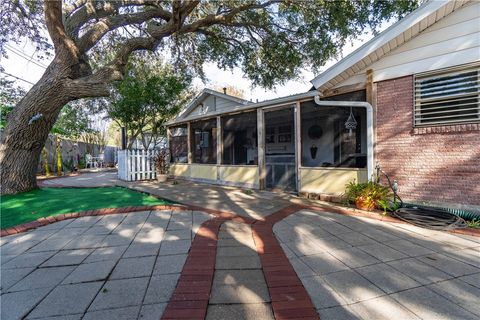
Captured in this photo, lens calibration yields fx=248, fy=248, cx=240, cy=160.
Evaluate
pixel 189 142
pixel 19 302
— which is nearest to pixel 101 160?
pixel 189 142

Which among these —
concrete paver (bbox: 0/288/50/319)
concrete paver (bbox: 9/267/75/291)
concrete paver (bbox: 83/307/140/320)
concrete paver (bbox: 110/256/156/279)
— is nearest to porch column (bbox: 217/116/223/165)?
concrete paver (bbox: 110/256/156/279)

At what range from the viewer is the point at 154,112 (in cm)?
1132

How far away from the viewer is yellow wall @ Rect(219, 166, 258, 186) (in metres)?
7.55

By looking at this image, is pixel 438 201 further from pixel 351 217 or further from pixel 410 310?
pixel 410 310

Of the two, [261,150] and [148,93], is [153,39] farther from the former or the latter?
[261,150]

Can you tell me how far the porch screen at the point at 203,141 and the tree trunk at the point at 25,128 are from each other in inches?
178

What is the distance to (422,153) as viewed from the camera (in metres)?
4.72

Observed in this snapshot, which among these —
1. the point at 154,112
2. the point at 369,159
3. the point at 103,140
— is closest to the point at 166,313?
the point at 369,159

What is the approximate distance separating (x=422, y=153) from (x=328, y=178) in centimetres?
191

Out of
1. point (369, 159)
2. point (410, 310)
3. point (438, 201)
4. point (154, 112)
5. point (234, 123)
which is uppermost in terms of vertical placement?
point (154, 112)

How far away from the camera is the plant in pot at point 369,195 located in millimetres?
4918

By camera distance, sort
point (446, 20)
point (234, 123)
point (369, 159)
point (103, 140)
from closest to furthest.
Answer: point (446, 20)
point (369, 159)
point (234, 123)
point (103, 140)

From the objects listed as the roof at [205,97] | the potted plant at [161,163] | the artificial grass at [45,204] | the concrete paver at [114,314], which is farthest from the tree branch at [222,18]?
the concrete paver at [114,314]

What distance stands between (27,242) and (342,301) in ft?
12.8
